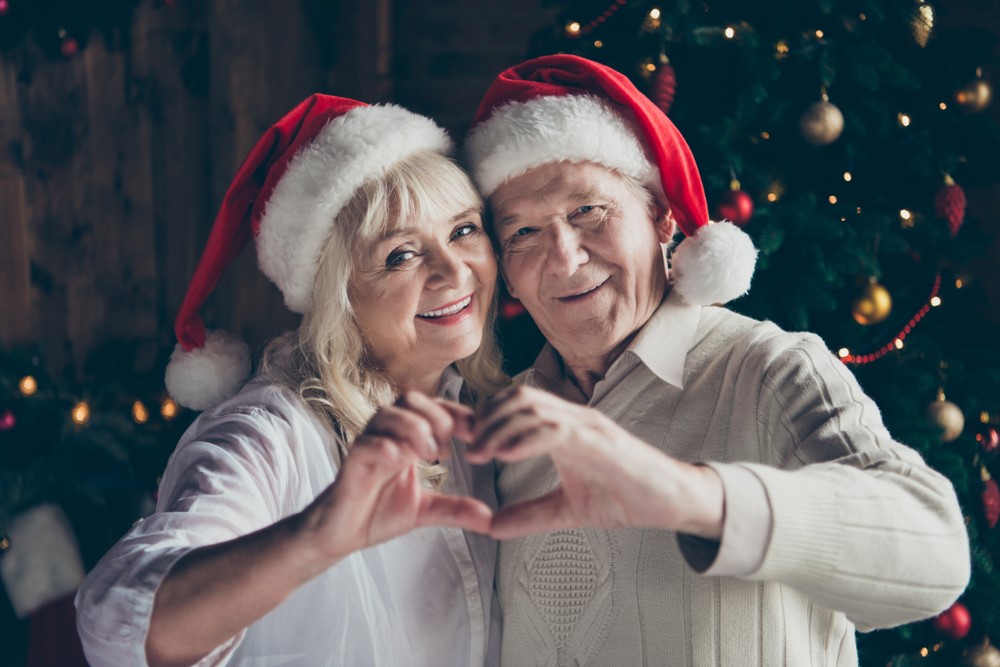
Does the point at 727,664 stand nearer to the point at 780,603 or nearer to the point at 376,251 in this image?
the point at 780,603

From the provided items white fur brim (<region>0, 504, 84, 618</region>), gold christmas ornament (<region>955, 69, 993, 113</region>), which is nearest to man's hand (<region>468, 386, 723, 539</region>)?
gold christmas ornament (<region>955, 69, 993, 113</region>)

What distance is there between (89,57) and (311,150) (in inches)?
73.5

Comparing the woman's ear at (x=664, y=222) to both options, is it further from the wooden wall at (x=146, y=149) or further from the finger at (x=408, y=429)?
the wooden wall at (x=146, y=149)

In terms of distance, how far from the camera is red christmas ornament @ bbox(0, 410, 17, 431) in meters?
2.40

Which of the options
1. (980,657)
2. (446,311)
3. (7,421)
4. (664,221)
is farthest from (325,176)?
(980,657)

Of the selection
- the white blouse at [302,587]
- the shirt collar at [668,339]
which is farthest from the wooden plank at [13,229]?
the shirt collar at [668,339]

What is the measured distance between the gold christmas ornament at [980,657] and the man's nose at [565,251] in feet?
4.91

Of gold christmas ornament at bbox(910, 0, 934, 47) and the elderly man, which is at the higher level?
gold christmas ornament at bbox(910, 0, 934, 47)

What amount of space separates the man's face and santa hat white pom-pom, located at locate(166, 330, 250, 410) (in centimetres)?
57

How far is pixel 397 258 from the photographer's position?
5.39 ft

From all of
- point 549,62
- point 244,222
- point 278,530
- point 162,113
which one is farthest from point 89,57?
point 278,530

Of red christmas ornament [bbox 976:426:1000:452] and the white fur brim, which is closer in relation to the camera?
red christmas ornament [bbox 976:426:1000:452]

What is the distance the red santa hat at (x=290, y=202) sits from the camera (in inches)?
64.1

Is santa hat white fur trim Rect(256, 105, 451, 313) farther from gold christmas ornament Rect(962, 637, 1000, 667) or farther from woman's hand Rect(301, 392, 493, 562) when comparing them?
gold christmas ornament Rect(962, 637, 1000, 667)
